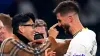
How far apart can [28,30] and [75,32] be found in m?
0.56

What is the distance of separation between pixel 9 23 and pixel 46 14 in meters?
2.21

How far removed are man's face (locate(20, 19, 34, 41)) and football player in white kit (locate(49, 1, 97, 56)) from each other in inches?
14.2

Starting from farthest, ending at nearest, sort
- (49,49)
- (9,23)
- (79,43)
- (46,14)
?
(46,14)
(9,23)
(49,49)
(79,43)

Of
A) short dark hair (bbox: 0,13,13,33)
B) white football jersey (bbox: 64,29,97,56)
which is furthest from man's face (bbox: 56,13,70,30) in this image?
short dark hair (bbox: 0,13,13,33)

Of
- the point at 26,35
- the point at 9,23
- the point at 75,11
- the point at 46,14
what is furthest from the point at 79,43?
the point at 46,14

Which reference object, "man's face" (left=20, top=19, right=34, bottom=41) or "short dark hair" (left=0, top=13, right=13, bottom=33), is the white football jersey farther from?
"short dark hair" (left=0, top=13, right=13, bottom=33)

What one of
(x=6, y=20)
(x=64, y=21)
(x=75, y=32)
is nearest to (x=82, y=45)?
(x=75, y=32)

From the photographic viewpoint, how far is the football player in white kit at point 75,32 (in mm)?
3998

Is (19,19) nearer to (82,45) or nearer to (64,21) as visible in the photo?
(64,21)

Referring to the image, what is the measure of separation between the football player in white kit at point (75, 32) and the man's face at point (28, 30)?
1.19ft

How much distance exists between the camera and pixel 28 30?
4.45m

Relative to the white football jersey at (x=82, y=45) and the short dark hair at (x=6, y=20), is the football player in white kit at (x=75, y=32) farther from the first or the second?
the short dark hair at (x=6, y=20)

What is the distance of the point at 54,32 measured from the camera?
4.99 metres

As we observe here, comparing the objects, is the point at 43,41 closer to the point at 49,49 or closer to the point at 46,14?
the point at 49,49
